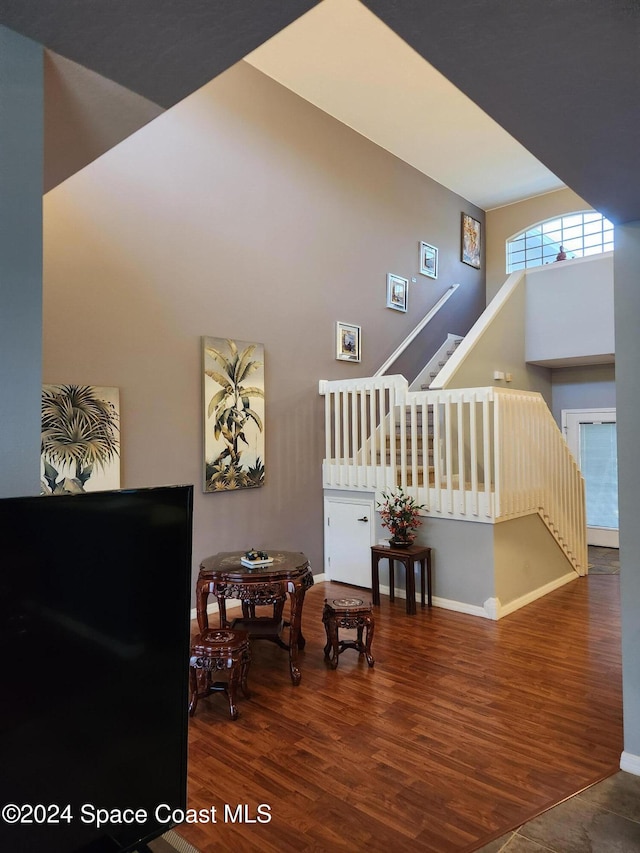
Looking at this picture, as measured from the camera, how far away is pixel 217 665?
10.3ft

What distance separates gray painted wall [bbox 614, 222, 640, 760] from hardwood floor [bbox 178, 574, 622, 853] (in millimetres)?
453

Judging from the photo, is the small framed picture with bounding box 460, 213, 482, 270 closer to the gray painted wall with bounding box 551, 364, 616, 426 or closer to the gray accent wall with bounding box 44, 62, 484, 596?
the gray accent wall with bounding box 44, 62, 484, 596

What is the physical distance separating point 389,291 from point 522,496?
3.30 m

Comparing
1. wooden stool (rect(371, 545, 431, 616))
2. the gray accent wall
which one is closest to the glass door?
the gray accent wall

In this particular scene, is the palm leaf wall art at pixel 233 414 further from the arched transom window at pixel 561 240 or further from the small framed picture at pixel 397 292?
the arched transom window at pixel 561 240

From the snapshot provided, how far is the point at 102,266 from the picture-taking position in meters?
4.34

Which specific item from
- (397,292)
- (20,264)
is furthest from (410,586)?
(20,264)

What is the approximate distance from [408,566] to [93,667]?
399 centimetres

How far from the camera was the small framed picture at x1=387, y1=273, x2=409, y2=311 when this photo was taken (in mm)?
7098

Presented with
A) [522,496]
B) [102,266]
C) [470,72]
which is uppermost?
[102,266]

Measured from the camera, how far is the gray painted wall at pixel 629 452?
8.59 ft

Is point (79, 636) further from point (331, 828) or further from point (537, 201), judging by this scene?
point (537, 201)

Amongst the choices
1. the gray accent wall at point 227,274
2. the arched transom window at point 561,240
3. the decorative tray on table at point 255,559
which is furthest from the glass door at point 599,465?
the decorative tray on table at point 255,559

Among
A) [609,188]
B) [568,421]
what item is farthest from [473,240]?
[609,188]
